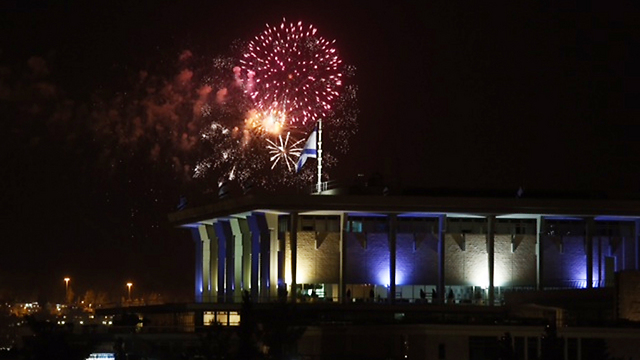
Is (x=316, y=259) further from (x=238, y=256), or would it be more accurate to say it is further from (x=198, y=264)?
(x=198, y=264)

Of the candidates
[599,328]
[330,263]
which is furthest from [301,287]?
[599,328]

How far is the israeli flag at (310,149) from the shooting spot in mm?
129875

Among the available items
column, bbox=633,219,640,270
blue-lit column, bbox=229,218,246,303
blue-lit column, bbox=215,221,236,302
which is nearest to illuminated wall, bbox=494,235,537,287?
column, bbox=633,219,640,270

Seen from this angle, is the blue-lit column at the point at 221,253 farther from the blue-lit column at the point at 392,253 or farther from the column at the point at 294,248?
the blue-lit column at the point at 392,253

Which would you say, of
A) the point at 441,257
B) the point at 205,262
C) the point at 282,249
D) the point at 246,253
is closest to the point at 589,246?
the point at 441,257

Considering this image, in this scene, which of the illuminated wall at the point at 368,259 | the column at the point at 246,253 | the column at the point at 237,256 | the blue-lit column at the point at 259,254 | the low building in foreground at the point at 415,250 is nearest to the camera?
the low building in foreground at the point at 415,250

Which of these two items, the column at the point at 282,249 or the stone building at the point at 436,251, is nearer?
the stone building at the point at 436,251

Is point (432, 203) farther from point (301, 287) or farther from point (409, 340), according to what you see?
point (409, 340)

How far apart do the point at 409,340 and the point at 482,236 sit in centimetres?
3118

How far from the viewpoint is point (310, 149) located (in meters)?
130

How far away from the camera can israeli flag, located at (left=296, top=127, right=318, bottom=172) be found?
426ft

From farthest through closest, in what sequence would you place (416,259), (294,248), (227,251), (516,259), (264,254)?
1. (227,251)
2. (264,254)
3. (516,259)
4. (416,259)
5. (294,248)

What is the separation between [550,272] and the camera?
13612 centimetres

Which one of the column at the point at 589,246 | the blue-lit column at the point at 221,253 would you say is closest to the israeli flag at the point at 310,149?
the blue-lit column at the point at 221,253
